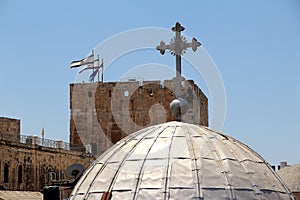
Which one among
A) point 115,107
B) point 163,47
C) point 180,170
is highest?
point 115,107

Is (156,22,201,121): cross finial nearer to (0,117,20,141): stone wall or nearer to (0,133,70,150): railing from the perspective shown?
(0,133,70,150): railing

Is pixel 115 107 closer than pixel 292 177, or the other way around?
pixel 292 177

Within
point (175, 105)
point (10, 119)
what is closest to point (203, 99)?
point (10, 119)

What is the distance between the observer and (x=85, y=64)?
48.9 metres

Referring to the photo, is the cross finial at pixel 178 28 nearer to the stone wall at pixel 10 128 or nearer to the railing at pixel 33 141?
the railing at pixel 33 141

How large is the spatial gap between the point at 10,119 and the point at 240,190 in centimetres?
3437

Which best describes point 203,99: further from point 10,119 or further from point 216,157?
point 216,157

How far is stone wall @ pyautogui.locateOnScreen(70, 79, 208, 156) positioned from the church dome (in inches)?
1595

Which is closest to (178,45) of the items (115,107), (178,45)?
(178,45)

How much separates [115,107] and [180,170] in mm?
43043

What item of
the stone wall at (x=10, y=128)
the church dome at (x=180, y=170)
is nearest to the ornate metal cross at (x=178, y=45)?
the church dome at (x=180, y=170)

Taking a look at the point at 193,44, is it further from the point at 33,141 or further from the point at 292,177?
the point at 33,141

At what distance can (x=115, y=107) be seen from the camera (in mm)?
54438

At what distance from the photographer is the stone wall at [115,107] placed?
53.9m
